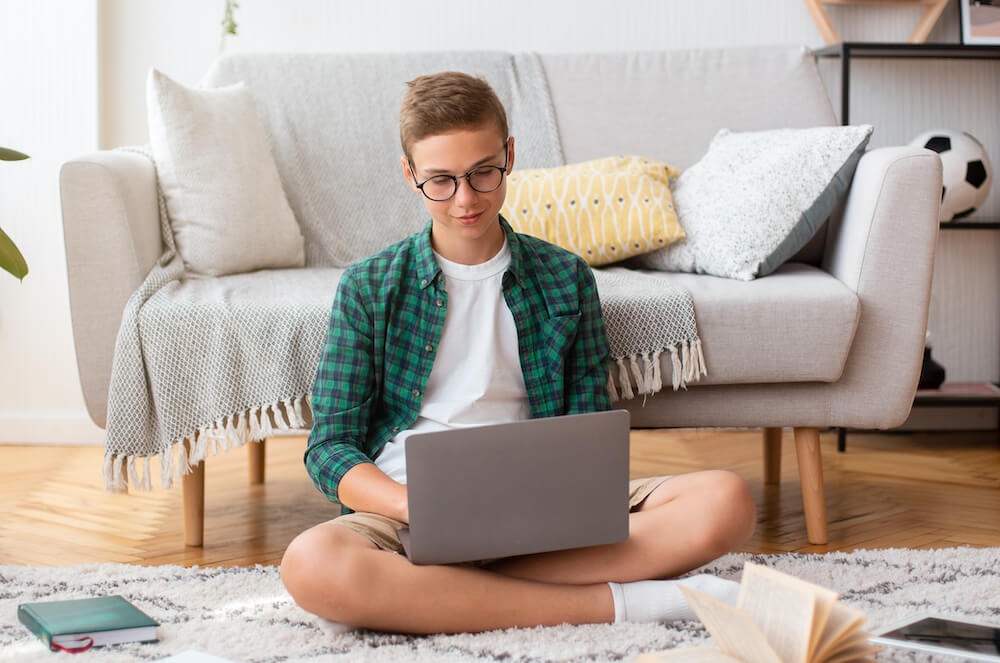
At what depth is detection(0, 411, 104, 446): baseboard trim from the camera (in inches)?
98.7

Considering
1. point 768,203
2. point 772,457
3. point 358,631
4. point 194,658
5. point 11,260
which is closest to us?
point 194,658

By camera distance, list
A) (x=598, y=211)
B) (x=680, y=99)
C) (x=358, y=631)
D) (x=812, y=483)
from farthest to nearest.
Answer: (x=680, y=99) < (x=598, y=211) < (x=812, y=483) < (x=358, y=631)

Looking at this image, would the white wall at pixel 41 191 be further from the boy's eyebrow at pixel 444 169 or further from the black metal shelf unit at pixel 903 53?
the black metal shelf unit at pixel 903 53

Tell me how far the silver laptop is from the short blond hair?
0.40 m

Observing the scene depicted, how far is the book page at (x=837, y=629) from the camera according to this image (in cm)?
89

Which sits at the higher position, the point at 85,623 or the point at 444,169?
the point at 444,169

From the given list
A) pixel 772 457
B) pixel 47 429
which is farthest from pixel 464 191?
pixel 47 429

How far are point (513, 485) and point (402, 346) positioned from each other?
1.04ft

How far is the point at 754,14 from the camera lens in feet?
8.67

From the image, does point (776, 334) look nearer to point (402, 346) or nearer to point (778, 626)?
point (402, 346)

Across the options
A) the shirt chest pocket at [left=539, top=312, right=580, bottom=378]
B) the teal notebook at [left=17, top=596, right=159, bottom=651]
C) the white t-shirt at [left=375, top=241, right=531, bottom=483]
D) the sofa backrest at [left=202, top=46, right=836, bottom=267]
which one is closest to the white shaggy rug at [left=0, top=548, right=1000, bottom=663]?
the teal notebook at [left=17, top=596, right=159, bottom=651]

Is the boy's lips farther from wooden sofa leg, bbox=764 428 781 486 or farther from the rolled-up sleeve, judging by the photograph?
wooden sofa leg, bbox=764 428 781 486

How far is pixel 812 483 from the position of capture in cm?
163

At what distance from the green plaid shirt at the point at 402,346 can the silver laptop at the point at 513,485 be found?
0.22 m
